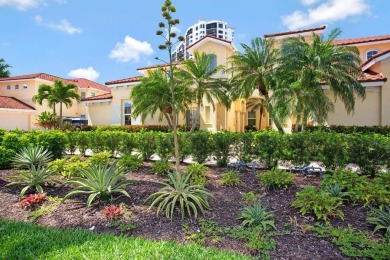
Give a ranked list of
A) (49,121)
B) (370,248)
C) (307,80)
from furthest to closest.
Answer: (49,121) < (307,80) < (370,248)

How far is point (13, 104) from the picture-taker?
3244 cm

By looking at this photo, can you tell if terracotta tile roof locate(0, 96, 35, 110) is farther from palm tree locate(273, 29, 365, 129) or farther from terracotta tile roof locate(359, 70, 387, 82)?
terracotta tile roof locate(359, 70, 387, 82)

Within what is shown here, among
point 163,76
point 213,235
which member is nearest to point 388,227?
point 213,235

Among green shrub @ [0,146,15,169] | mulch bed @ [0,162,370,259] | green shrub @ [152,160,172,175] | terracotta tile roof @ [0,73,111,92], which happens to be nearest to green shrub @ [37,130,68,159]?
green shrub @ [0,146,15,169]

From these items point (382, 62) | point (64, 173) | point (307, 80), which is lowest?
point (64, 173)

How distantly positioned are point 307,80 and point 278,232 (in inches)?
456

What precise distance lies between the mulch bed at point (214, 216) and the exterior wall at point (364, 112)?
12875 millimetres

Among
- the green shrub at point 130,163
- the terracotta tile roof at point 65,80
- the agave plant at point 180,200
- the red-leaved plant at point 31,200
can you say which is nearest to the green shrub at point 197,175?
the agave plant at point 180,200

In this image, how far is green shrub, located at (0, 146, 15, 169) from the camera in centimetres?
873

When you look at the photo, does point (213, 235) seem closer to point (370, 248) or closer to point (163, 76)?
point (370, 248)

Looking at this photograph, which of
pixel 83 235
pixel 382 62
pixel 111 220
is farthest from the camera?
pixel 382 62

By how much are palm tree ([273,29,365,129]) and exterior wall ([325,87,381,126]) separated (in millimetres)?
2771

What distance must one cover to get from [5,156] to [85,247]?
7.07m

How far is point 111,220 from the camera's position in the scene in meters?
4.93
